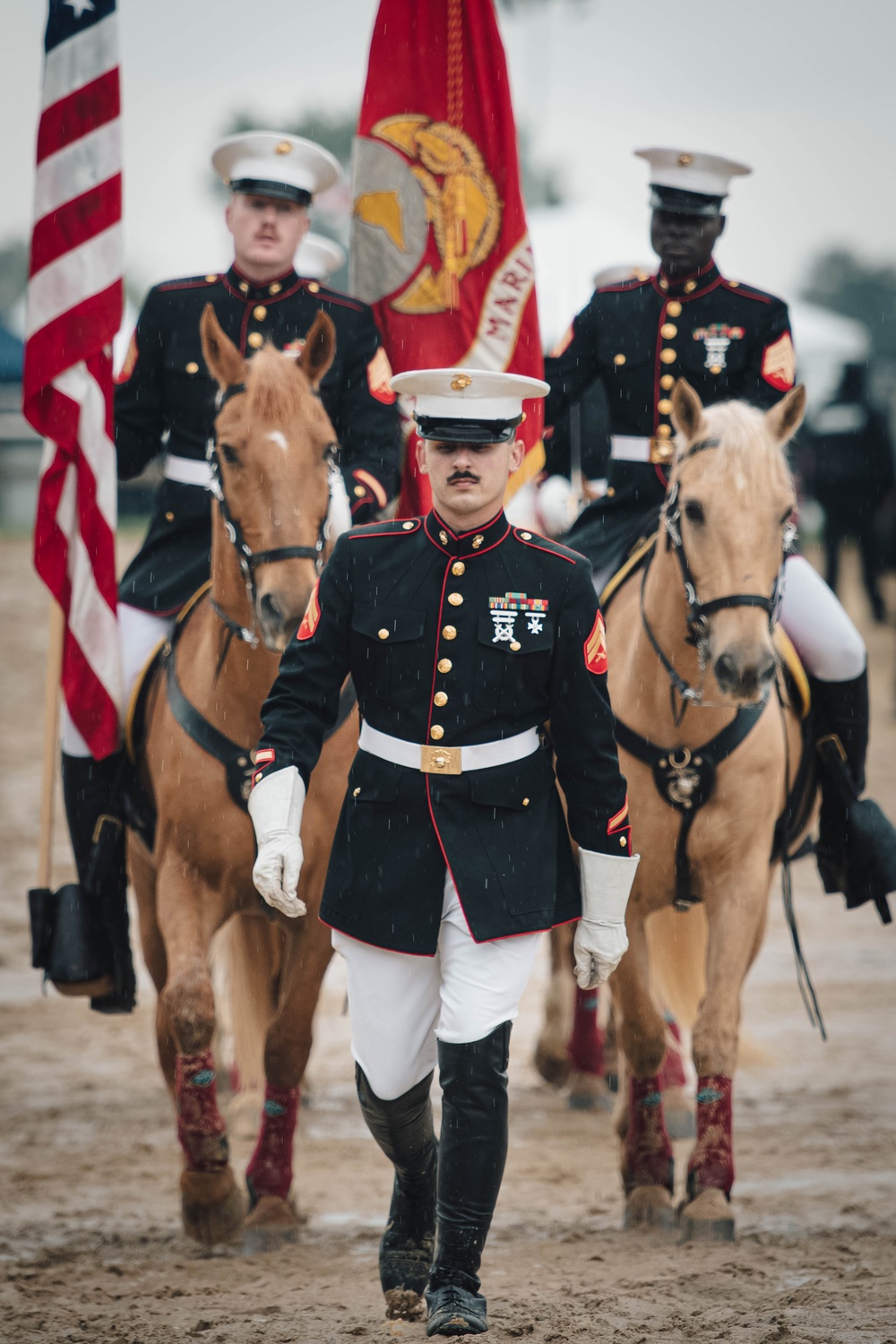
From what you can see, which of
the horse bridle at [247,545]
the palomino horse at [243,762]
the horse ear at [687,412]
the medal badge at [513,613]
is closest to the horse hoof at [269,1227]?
the palomino horse at [243,762]

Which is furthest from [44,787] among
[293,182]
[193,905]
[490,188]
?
[490,188]

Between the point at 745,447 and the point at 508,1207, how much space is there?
2.45m

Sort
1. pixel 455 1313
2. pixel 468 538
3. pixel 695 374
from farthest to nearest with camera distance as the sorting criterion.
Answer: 1. pixel 695 374
2. pixel 468 538
3. pixel 455 1313

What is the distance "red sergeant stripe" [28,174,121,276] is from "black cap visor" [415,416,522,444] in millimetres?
2320

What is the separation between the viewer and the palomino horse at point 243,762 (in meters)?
4.53

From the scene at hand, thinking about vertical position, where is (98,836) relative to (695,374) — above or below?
below

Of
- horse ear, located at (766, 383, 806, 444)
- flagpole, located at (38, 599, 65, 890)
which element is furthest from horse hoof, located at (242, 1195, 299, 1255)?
horse ear, located at (766, 383, 806, 444)

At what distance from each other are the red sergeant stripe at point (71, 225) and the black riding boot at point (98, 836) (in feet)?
5.38

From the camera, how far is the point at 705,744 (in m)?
4.97

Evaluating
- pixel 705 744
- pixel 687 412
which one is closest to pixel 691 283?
pixel 687 412

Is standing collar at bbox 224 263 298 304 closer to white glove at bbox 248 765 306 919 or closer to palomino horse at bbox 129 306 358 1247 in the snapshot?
palomino horse at bbox 129 306 358 1247

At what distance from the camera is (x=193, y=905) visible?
480cm

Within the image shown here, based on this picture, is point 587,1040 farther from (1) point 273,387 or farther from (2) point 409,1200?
(1) point 273,387

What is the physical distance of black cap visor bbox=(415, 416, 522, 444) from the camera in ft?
12.5
